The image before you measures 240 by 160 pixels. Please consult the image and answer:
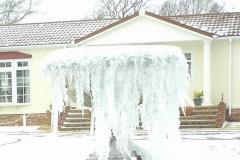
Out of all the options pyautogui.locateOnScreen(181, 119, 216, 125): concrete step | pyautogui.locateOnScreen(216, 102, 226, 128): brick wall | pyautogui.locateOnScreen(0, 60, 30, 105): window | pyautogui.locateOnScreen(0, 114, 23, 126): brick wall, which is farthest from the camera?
pyautogui.locateOnScreen(0, 60, 30, 105): window

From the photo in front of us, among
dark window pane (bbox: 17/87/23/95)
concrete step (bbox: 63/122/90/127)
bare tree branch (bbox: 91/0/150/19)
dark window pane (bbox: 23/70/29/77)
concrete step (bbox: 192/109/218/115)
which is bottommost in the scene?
concrete step (bbox: 63/122/90/127)

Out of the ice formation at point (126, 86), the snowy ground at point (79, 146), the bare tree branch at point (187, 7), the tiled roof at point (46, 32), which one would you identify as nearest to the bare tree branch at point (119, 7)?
the bare tree branch at point (187, 7)

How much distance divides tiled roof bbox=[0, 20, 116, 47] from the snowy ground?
5.94 metres

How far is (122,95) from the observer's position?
7.46 m

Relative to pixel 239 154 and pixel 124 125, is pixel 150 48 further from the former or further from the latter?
pixel 239 154

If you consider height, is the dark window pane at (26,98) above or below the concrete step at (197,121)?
above

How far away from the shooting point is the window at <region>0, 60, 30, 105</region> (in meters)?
22.9

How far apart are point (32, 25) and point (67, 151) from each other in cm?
1404

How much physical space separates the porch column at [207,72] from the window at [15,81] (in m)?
7.63

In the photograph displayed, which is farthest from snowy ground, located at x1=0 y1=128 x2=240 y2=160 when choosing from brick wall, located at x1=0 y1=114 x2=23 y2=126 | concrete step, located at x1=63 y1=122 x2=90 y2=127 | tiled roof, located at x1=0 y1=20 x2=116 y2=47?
tiled roof, located at x1=0 y1=20 x2=116 y2=47

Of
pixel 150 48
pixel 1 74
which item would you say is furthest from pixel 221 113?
pixel 150 48

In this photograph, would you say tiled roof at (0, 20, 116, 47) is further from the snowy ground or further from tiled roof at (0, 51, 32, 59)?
the snowy ground

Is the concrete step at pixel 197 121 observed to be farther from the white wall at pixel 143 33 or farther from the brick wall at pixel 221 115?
the white wall at pixel 143 33

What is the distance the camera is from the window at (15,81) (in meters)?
22.9
